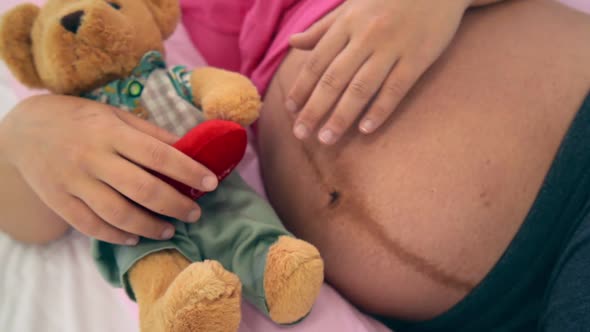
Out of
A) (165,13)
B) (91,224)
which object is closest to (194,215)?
(91,224)

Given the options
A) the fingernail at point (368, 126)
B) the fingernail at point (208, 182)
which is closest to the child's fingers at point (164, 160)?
the fingernail at point (208, 182)

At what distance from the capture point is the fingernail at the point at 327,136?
0.56 meters

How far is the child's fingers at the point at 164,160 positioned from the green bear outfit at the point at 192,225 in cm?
7

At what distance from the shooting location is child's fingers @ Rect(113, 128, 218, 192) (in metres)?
0.51

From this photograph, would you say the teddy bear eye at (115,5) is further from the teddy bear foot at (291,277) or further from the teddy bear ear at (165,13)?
the teddy bear foot at (291,277)

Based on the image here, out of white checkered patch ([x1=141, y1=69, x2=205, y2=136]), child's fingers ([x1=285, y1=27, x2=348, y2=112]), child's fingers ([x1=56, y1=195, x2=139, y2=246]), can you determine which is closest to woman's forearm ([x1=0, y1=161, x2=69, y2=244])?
child's fingers ([x1=56, y1=195, x2=139, y2=246])

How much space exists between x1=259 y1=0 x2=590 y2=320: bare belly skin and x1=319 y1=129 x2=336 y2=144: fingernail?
4cm

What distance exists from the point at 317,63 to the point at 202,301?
0.36 meters

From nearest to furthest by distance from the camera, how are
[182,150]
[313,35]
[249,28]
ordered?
[182,150] < [313,35] < [249,28]

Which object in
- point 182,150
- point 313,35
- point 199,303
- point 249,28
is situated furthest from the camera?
point 249,28

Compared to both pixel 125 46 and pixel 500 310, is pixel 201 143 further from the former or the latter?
pixel 500 310

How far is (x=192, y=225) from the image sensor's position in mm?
566

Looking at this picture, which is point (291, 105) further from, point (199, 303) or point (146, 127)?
point (199, 303)

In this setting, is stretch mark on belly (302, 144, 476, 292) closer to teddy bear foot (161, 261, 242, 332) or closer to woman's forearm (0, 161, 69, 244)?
teddy bear foot (161, 261, 242, 332)
